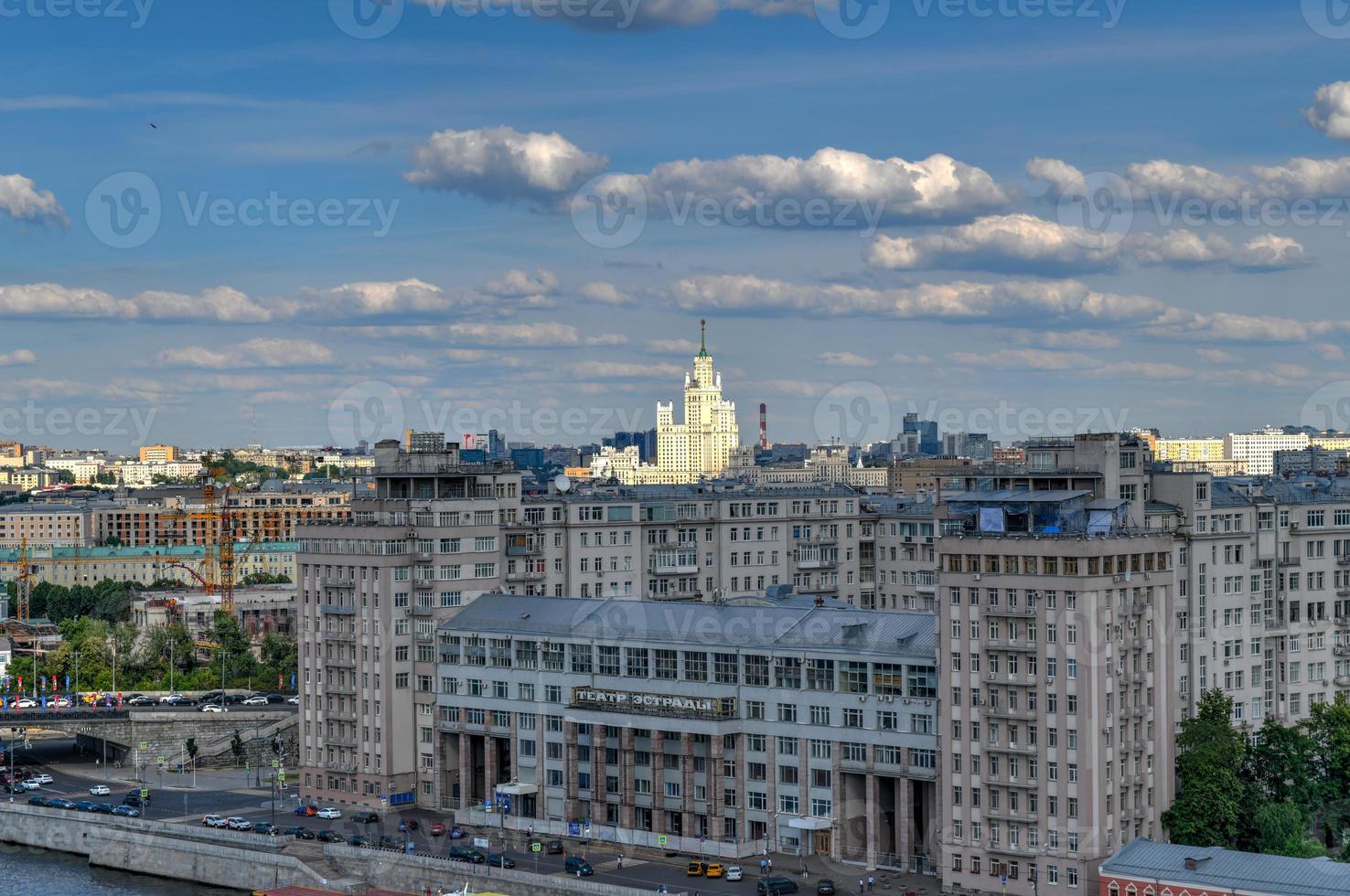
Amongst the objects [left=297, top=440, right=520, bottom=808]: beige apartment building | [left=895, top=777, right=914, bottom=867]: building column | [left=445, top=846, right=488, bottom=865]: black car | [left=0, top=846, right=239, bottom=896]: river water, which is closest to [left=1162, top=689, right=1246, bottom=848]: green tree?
[left=895, top=777, right=914, bottom=867]: building column

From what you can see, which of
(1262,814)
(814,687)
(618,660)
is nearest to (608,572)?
(618,660)

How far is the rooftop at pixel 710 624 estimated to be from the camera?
97.8m

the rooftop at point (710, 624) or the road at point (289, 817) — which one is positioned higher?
the rooftop at point (710, 624)

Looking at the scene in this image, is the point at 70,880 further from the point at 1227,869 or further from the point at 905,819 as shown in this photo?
the point at 1227,869

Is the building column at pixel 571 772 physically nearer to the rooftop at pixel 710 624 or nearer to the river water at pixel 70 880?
the rooftop at pixel 710 624

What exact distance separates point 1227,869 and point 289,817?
55.2 meters

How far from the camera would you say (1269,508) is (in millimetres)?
109500

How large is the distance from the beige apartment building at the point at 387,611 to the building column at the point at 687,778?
19535 mm

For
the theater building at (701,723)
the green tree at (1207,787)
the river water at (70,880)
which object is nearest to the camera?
the green tree at (1207,787)

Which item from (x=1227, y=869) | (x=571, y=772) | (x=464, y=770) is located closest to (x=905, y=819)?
(x=1227, y=869)

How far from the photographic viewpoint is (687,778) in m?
102

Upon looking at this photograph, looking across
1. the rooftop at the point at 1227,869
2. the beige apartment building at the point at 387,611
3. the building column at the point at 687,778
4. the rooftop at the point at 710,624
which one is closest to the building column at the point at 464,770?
the beige apartment building at the point at 387,611

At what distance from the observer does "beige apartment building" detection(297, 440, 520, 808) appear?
116125 mm

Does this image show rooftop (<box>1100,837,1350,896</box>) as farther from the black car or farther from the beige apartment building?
the beige apartment building
